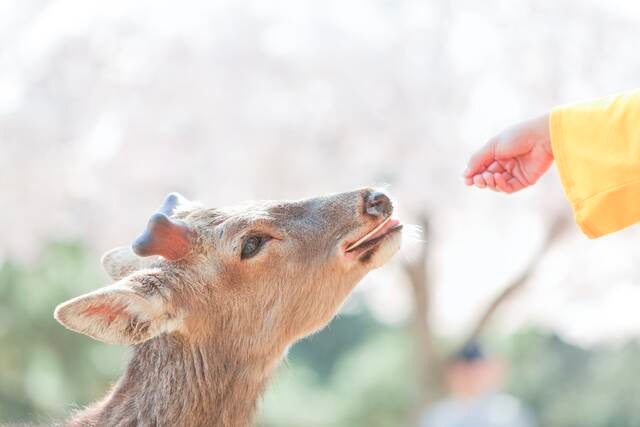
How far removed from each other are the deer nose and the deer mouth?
35mm

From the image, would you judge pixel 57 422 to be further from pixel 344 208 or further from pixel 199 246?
pixel 344 208

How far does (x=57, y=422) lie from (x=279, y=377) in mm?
777

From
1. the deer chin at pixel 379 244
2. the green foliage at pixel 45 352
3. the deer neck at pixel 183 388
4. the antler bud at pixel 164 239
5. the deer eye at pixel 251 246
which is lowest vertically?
the green foliage at pixel 45 352

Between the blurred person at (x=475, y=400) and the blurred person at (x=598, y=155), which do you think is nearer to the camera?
the blurred person at (x=598, y=155)

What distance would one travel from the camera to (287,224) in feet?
12.8

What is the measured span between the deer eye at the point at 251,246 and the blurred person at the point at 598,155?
1068mm

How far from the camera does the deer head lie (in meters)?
3.79

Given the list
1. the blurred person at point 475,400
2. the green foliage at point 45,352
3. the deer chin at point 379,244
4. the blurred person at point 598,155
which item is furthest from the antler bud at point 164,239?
the green foliage at point 45,352

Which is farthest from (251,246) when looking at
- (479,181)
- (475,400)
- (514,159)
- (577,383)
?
(577,383)

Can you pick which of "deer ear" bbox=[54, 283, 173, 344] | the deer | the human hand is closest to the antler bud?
the deer

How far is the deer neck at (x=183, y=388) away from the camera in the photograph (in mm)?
3715

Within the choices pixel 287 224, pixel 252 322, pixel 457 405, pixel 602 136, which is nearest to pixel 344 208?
pixel 287 224

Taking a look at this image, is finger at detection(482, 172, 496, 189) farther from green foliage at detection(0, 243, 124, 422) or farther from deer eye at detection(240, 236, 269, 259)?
green foliage at detection(0, 243, 124, 422)

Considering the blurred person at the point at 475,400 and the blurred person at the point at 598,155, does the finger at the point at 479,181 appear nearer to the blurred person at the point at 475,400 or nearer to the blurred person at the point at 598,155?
the blurred person at the point at 598,155
